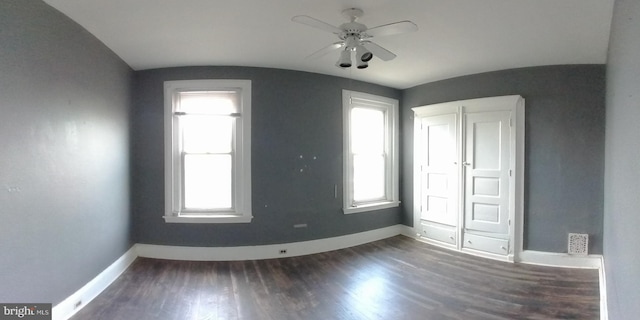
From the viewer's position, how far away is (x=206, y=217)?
11.3ft

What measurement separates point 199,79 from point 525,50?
12.1 ft

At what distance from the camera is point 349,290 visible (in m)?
2.65

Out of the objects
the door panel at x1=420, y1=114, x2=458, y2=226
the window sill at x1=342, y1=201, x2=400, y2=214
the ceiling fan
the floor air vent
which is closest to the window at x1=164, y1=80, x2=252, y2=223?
the window sill at x1=342, y1=201, x2=400, y2=214

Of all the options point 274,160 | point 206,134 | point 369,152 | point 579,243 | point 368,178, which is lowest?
point 579,243

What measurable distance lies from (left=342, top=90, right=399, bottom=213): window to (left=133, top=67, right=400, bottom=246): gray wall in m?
0.16

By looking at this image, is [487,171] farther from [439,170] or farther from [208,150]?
[208,150]

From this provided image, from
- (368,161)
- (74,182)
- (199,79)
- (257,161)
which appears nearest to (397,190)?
(368,161)

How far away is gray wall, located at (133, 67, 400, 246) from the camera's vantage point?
344cm

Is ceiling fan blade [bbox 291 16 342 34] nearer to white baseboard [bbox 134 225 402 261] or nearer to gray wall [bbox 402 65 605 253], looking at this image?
white baseboard [bbox 134 225 402 261]

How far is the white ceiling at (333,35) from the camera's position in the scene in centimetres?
208

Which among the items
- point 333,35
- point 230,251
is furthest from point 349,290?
point 333,35

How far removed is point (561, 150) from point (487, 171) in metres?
0.80

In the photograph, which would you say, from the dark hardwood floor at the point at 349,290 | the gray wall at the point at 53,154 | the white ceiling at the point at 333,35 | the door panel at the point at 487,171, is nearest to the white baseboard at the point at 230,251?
the dark hardwood floor at the point at 349,290

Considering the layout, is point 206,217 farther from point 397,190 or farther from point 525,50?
point 525,50
